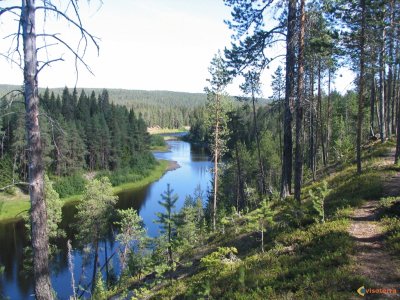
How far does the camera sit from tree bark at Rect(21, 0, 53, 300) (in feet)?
17.8

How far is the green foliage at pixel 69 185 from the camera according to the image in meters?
58.6

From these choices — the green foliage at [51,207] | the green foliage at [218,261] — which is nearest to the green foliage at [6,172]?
the green foliage at [51,207]

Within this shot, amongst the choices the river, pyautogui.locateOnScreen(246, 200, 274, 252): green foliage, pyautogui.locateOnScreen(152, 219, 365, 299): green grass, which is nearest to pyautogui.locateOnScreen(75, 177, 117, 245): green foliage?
the river

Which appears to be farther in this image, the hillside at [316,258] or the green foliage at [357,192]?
the green foliage at [357,192]

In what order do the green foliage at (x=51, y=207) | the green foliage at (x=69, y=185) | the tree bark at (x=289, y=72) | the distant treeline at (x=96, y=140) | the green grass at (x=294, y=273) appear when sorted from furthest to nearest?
the distant treeline at (x=96, y=140)
the green foliage at (x=69, y=185)
the green foliage at (x=51, y=207)
the tree bark at (x=289, y=72)
the green grass at (x=294, y=273)

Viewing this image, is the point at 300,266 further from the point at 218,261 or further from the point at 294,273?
the point at 218,261

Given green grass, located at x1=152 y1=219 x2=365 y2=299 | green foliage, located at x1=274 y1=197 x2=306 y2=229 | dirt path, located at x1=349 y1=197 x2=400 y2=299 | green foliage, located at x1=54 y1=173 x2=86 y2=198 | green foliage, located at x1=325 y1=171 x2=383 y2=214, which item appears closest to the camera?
dirt path, located at x1=349 y1=197 x2=400 y2=299

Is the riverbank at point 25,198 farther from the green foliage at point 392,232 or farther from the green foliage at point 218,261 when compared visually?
the green foliage at point 392,232

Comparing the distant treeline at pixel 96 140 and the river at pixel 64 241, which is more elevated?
the distant treeline at pixel 96 140

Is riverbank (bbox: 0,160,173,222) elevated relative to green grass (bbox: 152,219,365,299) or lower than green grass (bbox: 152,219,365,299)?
lower

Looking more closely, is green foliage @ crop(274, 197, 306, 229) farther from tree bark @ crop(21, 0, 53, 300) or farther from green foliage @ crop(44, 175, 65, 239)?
green foliage @ crop(44, 175, 65, 239)

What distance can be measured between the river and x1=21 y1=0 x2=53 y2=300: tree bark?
5.59m

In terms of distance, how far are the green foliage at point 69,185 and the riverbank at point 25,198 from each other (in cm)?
126

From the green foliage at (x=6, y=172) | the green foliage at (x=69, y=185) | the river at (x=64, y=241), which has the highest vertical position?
the green foliage at (x=6, y=172)
